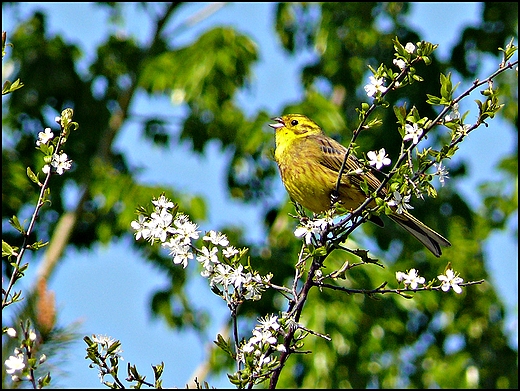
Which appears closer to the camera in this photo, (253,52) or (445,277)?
(445,277)

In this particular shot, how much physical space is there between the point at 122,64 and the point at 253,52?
1382mm

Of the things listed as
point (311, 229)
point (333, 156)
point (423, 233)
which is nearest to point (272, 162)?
point (333, 156)

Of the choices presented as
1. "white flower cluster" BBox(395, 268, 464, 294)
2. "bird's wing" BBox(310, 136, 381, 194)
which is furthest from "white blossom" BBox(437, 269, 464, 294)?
"bird's wing" BBox(310, 136, 381, 194)

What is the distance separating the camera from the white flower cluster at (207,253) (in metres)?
2.38

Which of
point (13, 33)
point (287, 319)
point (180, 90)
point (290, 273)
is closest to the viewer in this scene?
point (287, 319)

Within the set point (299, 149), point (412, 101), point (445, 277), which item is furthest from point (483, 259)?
point (445, 277)

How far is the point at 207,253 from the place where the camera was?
2.40 m

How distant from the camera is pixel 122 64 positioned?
7980 mm

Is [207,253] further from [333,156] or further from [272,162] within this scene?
[272,162]

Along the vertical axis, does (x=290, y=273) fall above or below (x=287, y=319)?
above

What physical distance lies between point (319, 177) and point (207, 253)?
1.76 meters

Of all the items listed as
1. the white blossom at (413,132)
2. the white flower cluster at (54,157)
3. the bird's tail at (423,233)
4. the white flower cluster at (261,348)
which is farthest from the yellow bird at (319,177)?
the white flower cluster at (54,157)

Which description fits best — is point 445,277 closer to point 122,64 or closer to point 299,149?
point 299,149

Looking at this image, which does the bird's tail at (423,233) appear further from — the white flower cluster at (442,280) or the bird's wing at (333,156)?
the white flower cluster at (442,280)
